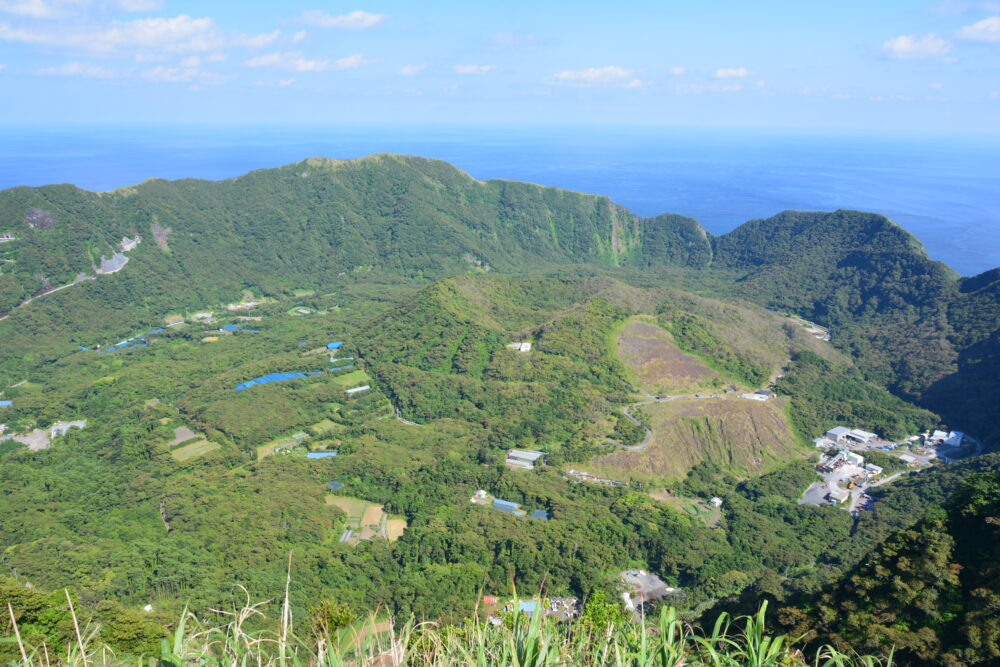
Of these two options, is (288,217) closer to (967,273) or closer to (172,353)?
(172,353)

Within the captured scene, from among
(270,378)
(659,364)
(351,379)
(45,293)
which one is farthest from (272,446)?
(45,293)

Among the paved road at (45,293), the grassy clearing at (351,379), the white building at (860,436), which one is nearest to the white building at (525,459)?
the grassy clearing at (351,379)

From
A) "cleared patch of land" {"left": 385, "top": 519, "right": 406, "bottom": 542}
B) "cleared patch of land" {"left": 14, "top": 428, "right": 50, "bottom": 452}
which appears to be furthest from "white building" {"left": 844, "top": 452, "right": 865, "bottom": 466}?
"cleared patch of land" {"left": 14, "top": 428, "right": 50, "bottom": 452}

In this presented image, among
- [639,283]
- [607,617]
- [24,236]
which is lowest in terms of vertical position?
[607,617]

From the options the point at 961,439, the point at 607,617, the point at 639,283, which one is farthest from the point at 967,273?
the point at 607,617

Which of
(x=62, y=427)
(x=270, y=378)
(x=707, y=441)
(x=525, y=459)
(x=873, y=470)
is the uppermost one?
(x=270, y=378)

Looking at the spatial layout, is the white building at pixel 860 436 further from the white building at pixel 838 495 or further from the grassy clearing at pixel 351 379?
the grassy clearing at pixel 351 379

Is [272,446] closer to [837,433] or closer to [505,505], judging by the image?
[505,505]
